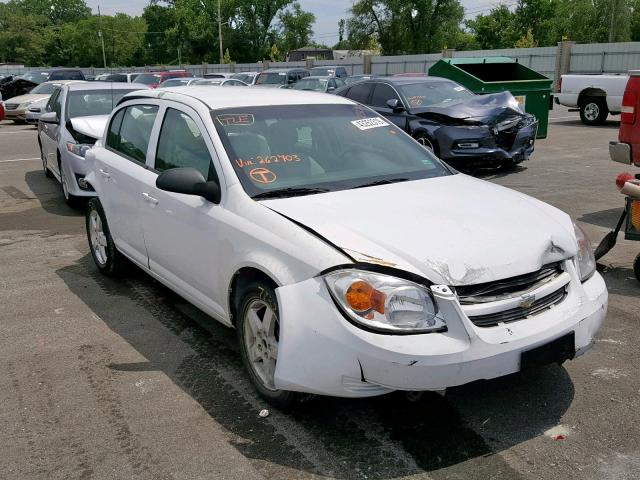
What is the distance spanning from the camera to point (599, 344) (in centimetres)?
441

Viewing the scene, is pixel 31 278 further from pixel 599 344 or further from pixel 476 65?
pixel 476 65

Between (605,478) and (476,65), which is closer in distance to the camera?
(605,478)

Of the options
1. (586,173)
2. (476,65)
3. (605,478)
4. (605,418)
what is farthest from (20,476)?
(476,65)

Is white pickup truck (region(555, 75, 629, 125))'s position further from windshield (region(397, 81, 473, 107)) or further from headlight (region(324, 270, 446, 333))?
headlight (region(324, 270, 446, 333))

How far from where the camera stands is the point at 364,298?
119 inches

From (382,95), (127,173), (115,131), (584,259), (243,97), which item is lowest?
(584,259)

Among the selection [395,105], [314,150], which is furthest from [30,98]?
[314,150]

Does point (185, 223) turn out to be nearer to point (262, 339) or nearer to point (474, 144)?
point (262, 339)

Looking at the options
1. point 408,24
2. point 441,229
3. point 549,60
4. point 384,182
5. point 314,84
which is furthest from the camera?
point 408,24

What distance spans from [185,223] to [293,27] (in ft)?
337

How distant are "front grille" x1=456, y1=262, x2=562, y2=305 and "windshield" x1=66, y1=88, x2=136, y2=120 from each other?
8057mm

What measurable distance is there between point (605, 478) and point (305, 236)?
1.74m

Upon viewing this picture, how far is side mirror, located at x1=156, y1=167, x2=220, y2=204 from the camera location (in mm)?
3920

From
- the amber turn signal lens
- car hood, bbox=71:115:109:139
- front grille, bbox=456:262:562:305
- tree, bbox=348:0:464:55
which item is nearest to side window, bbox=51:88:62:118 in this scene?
car hood, bbox=71:115:109:139
